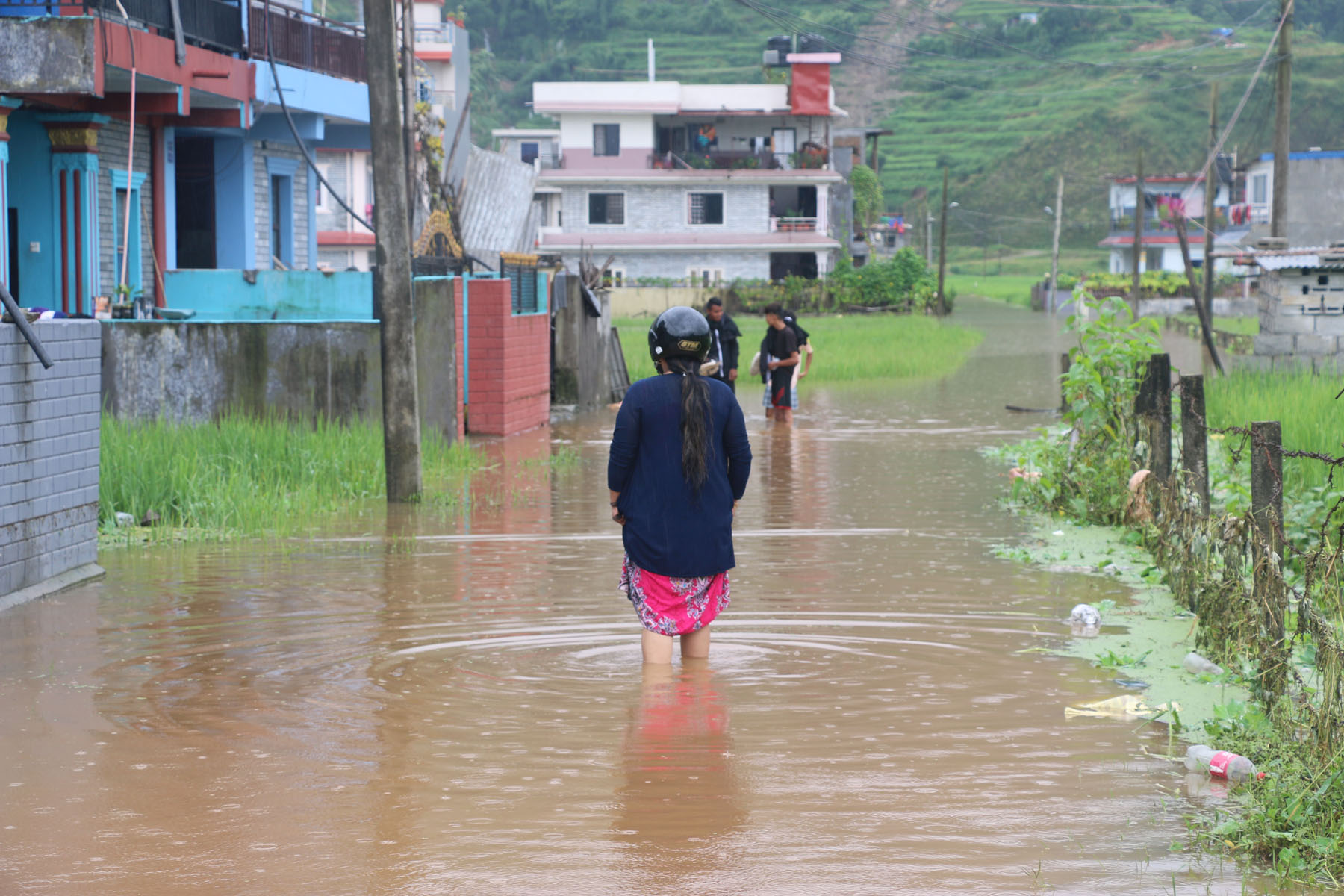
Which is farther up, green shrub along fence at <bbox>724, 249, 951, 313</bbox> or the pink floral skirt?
green shrub along fence at <bbox>724, 249, 951, 313</bbox>

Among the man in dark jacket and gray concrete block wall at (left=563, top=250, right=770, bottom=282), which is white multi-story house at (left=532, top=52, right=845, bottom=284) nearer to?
gray concrete block wall at (left=563, top=250, right=770, bottom=282)

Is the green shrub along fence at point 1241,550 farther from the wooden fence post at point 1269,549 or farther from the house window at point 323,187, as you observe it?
the house window at point 323,187

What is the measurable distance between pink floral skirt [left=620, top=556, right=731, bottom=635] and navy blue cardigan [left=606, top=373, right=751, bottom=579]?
0.08 metres

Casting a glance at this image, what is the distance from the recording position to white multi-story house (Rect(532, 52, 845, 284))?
68.6 metres

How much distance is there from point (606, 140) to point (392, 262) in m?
59.2

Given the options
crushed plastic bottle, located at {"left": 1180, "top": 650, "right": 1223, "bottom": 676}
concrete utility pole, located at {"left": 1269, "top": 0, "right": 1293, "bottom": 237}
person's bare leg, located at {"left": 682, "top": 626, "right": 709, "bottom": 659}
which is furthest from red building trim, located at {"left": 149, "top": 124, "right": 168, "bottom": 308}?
concrete utility pole, located at {"left": 1269, "top": 0, "right": 1293, "bottom": 237}

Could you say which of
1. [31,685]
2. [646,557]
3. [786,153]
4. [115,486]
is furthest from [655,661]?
[786,153]

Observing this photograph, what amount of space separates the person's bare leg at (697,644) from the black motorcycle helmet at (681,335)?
4.08 feet

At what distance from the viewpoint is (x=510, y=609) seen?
8.82 meters

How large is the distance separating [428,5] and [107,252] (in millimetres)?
44149

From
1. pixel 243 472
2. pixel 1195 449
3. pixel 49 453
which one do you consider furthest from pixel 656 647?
pixel 243 472

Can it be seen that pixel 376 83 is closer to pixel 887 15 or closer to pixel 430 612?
pixel 430 612

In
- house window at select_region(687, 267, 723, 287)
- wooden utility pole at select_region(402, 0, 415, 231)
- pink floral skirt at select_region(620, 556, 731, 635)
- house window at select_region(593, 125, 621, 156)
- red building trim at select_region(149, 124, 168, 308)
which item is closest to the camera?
pink floral skirt at select_region(620, 556, 731, 635)

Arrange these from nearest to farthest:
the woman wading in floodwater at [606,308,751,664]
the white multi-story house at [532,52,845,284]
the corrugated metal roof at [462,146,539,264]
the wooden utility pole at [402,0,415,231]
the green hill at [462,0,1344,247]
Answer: the woman wading in floodwater at [606,308,751,664], the wooden utility pole at [402,0,415,231], the corrugated metal roof at [462,146,539,264], the white multi-story house at [532,52,845,284], the green hill at [462,0,1344,247]
